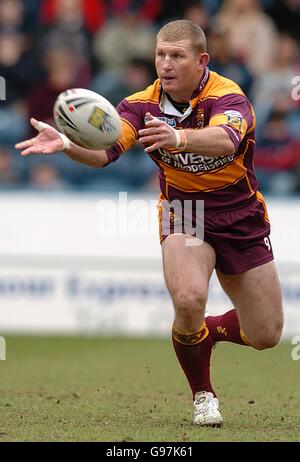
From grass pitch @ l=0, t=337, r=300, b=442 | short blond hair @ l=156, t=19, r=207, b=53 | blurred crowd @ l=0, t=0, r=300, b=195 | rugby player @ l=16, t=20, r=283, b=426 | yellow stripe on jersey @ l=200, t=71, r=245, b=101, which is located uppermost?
blurred crowd @ l=0, t=0, r=300, b=195

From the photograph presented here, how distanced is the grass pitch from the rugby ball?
1.84 m

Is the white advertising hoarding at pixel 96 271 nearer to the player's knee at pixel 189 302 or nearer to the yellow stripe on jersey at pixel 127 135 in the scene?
the yellow stripe on jersey at pixel 127 135

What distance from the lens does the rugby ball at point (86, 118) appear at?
20.7 ft

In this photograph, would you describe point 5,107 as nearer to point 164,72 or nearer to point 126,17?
point 126,17

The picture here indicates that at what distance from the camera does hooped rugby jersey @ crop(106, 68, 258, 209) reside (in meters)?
6.87

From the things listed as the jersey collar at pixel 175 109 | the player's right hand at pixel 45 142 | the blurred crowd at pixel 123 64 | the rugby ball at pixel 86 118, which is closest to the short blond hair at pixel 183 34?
the jersey collar at pixel 175 109

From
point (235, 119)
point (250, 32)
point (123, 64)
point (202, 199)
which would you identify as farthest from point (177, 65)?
point (123, 64)

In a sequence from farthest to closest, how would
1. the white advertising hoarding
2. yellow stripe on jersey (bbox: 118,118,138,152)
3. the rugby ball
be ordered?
the white advertising hoarding → yellow stripe on jersey (bbox: 118,118,138,152) → the rugby ball

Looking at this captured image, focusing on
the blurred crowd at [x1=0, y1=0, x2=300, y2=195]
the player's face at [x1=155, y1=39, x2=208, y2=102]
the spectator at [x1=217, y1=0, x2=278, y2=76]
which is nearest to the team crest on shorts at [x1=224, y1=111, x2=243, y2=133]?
the player's face at [x1=155, y1=39, x2=208, y2=102]

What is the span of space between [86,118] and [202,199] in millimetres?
1216

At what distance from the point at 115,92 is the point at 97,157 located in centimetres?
785

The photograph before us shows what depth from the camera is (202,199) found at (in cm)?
712

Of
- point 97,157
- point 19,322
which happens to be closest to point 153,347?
point 19,322

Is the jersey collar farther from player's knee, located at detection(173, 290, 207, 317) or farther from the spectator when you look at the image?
the spectator
